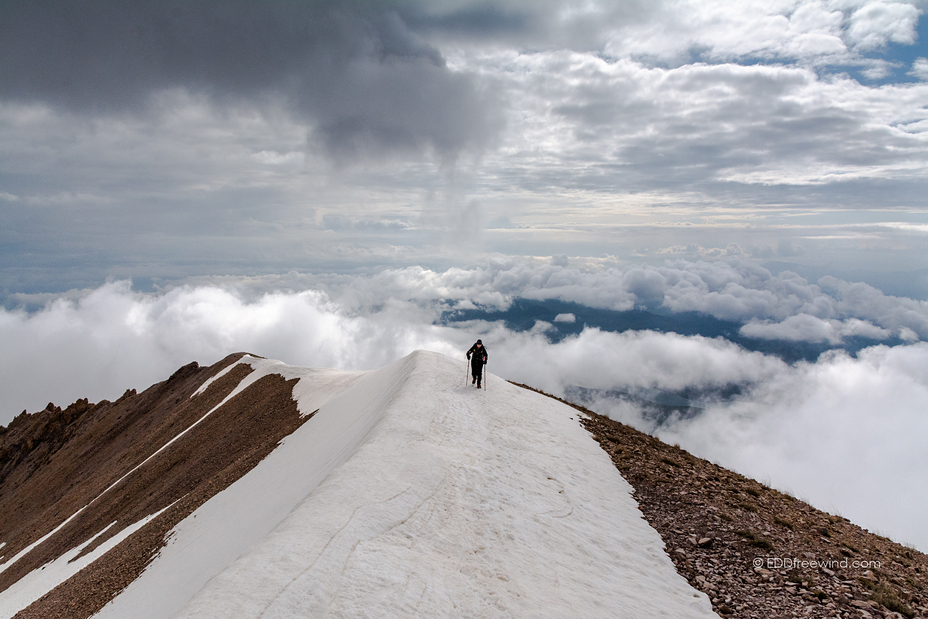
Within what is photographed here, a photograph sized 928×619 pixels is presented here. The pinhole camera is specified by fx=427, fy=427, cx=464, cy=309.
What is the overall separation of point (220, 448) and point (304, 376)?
34.3 feet

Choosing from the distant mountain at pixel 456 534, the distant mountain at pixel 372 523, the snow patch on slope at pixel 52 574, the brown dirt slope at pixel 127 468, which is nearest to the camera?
the distant mountain at pixel 372 523

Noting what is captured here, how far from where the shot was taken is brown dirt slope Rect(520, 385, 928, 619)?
9.67 meters

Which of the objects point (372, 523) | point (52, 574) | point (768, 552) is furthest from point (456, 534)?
point (52, 574)

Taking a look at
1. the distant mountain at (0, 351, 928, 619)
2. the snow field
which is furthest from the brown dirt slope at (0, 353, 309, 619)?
the snow field

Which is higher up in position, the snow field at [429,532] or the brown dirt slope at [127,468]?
the snow field at [429,532]

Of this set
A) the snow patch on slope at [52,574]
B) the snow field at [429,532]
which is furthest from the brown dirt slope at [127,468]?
the snow field at [429,532]

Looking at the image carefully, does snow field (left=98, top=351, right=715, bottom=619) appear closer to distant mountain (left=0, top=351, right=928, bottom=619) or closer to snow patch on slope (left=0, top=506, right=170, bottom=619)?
distant mountain (left=0, top=351, right=928, bottom=619)

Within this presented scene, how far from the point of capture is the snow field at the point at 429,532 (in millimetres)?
8617

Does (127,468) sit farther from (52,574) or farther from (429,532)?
(429,532)

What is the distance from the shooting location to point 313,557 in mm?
9086

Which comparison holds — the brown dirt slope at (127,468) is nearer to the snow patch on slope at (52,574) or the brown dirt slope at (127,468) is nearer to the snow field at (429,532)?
the snow patch on slope at (52,574)

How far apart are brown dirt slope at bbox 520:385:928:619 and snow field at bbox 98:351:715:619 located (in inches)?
30.4

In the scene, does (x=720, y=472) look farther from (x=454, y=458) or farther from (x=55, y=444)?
(x=55, y=444)

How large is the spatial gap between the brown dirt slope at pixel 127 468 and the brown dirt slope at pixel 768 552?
21.0m
